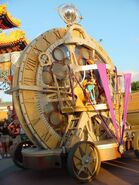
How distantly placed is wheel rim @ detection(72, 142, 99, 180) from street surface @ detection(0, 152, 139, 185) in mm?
198

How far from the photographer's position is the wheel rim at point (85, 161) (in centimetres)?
706

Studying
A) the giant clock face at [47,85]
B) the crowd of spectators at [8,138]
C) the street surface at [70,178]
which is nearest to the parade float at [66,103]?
the giant clock face at [47,85]

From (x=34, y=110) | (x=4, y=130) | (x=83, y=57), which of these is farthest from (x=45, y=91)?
(x=4, y=130)

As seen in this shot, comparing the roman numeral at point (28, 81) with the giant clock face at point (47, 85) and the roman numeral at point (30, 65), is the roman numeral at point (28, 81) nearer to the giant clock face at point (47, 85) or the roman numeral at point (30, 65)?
the giant clock face at point (47, 85)

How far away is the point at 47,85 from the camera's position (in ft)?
28.1

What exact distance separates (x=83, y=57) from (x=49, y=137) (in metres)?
2.60

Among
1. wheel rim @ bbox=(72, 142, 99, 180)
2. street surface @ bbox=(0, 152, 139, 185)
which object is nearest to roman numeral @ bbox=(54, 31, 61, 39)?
wheel rim @ bbox=(72, 142, 99, 180)

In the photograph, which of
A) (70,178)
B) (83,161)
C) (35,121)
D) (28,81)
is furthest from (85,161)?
(28,81)

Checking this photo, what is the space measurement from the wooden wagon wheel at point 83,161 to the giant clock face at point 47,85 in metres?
1.17

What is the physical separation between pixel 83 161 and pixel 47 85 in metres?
2.23

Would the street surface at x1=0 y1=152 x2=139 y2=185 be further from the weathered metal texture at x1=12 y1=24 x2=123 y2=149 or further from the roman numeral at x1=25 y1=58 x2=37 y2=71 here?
the roman numeral at x1=25 y1=58 x2=37 y2=71

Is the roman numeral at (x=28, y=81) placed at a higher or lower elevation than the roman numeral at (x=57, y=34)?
lower

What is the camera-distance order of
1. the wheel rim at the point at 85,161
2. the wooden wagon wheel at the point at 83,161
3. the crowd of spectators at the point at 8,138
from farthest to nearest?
the crowd of spectators at the point at 8,138 → the wheel rim at the point at 85,161 → the wooden wagon wheel at the point at 83,161

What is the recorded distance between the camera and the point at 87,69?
27.8ft
